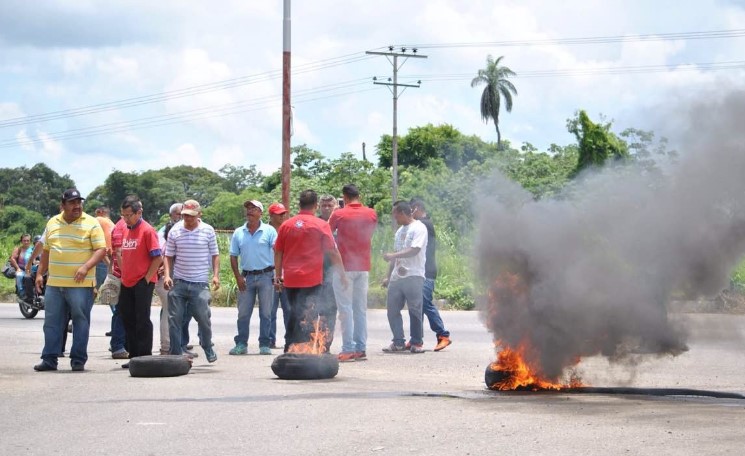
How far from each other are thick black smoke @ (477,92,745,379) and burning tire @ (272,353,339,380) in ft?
6.06

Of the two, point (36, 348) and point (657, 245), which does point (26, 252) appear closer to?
point (36, 348)

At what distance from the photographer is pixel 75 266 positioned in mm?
11484

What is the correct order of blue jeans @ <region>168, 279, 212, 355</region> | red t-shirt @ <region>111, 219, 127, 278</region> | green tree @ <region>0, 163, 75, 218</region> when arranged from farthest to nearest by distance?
1. green tree @ <region>0, 163, 75, 218</region>
2. red t-shirt @ <region>111, 219, 127, 278</region>
3. blue jeans @ <region>168, 279, 212, 355</region>

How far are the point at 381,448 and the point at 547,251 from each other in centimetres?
342

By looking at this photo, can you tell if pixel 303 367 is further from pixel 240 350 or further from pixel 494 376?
pixel 240 350

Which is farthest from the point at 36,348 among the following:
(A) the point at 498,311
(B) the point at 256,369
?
(A) the point at 498,311

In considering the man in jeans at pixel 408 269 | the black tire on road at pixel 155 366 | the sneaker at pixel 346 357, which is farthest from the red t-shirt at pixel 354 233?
the black tire on road at pixel 155 366

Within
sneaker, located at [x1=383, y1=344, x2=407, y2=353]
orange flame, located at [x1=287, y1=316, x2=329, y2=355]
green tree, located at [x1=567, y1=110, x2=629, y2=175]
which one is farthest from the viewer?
green tree, located at [x1=567, y1=110, x2=629, y2=175]

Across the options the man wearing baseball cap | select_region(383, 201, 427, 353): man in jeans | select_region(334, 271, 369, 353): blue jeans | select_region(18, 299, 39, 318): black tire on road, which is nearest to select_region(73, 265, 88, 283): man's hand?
the man wearing baseball cap

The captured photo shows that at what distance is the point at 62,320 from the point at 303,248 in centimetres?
285

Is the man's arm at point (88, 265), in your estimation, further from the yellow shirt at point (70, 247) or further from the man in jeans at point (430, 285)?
the man in jeans at point (430, 285)

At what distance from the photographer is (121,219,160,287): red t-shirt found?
11.9 metres

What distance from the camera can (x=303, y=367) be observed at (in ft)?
34.0

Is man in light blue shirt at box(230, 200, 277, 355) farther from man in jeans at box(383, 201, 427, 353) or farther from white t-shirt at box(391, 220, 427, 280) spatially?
white t-shirt at box(391, 220, 427, 280)
